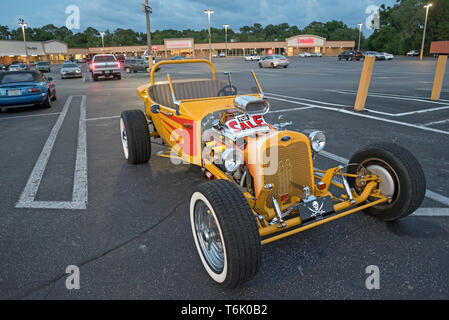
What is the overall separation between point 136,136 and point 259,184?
9.54ft

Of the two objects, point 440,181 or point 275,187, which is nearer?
point 275,187

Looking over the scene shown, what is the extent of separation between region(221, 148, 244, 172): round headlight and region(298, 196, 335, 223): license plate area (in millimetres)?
748

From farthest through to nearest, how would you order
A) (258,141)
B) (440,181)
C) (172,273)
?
(440,181), (258,141), (172,273)

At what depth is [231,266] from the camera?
7.77 ft

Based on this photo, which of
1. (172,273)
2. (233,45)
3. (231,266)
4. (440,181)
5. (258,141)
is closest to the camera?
(231,266)

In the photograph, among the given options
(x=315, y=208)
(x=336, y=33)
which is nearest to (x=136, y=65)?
(x=315, y=208)

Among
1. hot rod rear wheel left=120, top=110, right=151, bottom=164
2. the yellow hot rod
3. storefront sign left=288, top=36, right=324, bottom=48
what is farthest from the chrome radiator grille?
storefront sign left=288, top=36, right=324, bottom=48

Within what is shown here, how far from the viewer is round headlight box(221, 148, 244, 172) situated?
3154 millimetres

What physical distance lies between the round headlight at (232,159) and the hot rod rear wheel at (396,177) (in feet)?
4.59

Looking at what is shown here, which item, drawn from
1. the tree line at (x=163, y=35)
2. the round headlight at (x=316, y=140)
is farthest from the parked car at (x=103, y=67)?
the tree line at (x=163, y=35)

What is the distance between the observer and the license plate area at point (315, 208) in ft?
9.23
